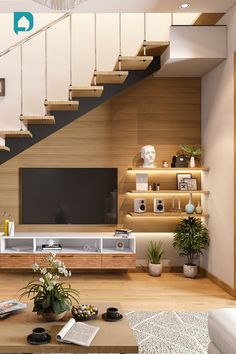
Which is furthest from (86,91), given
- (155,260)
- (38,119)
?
(155,260)

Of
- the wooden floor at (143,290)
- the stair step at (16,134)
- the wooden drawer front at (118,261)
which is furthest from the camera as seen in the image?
the wooden drawer front at (118,261)

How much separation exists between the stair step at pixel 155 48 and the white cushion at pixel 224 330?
3.36m

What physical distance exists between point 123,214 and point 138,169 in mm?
741

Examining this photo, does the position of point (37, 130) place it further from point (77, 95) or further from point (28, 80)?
point (28, 80)

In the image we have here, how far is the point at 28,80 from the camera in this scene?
599 centimetres

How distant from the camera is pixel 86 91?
198 inches

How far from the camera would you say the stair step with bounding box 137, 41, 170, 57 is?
16.0ft

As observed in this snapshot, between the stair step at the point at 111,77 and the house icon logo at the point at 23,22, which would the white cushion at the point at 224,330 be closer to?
the stair step at the point at 111,77

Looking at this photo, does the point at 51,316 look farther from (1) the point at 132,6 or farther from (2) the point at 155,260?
(1) the point at 132,6

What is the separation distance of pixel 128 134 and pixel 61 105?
1310 millimetres

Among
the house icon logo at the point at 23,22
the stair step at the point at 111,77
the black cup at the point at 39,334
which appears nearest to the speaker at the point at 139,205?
the stair step at the point at 111,77

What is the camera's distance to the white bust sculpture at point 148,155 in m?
5.75

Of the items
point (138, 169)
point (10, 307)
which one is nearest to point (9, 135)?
point (138, 169)

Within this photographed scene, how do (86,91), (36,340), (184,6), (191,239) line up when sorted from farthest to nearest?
(191,239) → (86,91) → (184,6) → (36,340)
